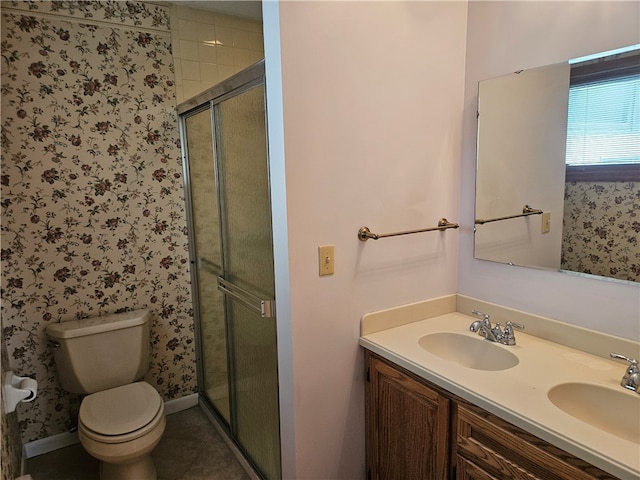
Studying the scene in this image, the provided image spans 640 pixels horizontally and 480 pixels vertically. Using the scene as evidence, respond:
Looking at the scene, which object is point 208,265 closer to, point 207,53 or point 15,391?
point 15,391

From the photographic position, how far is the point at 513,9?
156 cm

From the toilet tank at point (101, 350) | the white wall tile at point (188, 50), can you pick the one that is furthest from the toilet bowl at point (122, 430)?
the white wall tile at point (188, 50)

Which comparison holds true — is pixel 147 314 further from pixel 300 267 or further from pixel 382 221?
pixel 382 221

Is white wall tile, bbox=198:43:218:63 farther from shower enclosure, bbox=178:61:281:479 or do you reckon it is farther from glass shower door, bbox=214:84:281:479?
glass shower door, bbox=214:84:281:479

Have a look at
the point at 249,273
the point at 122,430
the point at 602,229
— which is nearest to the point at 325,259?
the point at 249,273

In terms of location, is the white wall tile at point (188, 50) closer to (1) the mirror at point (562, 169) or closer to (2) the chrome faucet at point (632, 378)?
(1) the mirror at point (562, 169)

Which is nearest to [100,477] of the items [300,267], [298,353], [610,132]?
[298,353]

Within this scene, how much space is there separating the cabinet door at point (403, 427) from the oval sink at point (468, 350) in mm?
206

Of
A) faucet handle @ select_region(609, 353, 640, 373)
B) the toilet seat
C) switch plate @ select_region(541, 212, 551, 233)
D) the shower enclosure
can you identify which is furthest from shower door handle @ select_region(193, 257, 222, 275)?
faucet handle @ select_region(609, 353, 640, 373)

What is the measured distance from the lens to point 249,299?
6.16ft

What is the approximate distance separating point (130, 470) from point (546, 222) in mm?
2115

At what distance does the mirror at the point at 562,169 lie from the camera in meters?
1.30

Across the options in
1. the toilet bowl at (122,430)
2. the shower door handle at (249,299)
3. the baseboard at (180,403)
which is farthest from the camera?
the baseboard at (180,403)

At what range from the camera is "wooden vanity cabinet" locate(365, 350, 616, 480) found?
3.47 feet
